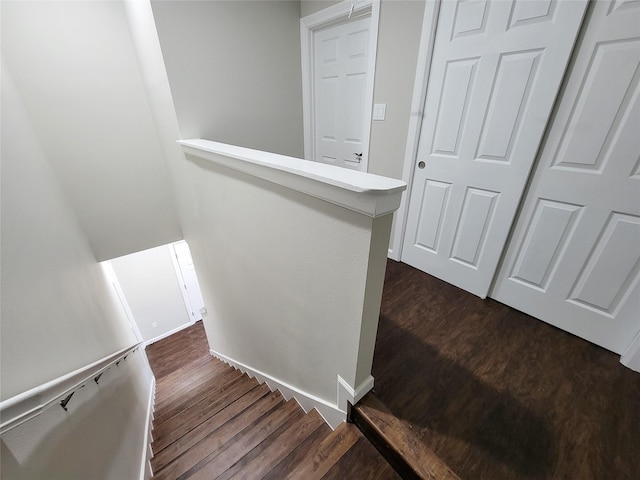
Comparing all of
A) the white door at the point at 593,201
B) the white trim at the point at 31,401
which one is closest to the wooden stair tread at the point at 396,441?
the white trim at the point at 31,401

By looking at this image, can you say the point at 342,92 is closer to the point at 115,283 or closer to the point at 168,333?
the point at 115,283

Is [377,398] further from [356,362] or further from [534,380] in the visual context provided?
[534,380]

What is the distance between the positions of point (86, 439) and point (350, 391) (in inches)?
46.3

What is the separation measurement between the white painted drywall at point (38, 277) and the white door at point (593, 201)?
242cm

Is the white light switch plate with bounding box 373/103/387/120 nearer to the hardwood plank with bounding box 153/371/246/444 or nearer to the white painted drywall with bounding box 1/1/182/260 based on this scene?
the white painted drywall with bounding box 1/1/182/260

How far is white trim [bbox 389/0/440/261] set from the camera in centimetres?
155

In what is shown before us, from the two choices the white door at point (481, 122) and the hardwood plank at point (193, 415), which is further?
the hardwood plank at point (193, 415)

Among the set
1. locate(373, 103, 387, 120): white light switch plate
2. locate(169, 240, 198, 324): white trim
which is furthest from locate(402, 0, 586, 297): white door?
locate(169, 240, 198, 324): white trim

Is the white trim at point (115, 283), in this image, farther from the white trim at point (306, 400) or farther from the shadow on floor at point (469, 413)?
the shadow on floor at point (469, 413)

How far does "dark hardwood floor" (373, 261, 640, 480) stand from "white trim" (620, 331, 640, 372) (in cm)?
4

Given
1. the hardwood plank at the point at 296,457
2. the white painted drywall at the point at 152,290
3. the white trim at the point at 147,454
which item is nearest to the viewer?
the hardwood plank at the point at 296,457

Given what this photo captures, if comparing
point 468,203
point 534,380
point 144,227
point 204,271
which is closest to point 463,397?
point 534,380

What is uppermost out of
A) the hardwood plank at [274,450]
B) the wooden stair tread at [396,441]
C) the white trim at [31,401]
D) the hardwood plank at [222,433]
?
the white trim at [31,401]

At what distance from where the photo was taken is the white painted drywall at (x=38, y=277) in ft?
3.06
